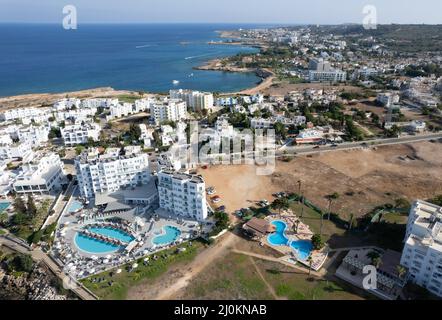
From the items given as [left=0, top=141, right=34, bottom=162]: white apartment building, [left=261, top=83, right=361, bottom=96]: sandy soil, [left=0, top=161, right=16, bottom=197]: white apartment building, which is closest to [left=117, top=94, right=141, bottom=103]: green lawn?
[left=261, top=83, right=361, bottom=96]: sandy soil

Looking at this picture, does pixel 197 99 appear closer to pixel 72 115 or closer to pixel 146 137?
pixel 146 137

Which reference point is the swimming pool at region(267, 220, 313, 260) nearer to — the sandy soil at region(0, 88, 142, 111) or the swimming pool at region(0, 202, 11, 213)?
the swimming pool at region(0, 202, 11, 213)

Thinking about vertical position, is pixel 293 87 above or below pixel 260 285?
above

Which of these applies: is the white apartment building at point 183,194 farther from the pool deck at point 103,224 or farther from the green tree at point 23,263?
the green tree at point 23,263

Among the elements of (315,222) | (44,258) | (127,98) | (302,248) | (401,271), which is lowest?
(44,258)

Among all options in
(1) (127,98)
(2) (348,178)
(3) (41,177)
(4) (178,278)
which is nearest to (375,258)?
(4) (178,278)

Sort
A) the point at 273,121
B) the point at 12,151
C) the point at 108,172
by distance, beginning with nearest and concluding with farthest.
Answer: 1. the point at 108,172
2. the point at 12,151
3. the point at 273,121
